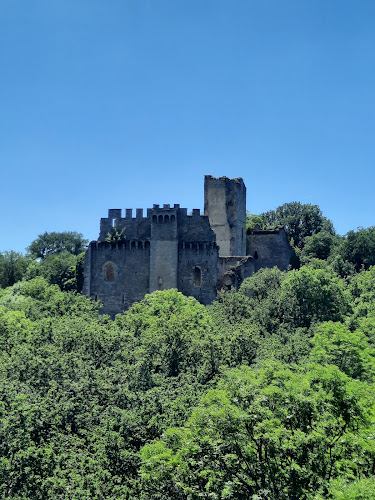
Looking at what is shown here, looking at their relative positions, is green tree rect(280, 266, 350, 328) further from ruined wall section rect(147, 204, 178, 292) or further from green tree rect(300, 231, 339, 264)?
green tree rect(300, 231, 339, 264)

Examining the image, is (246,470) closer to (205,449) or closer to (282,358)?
(205,449)

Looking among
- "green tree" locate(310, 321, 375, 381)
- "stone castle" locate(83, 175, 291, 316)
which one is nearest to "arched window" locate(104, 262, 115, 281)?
"stone castle" locate(83, 175, 291, 316)

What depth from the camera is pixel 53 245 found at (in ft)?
306

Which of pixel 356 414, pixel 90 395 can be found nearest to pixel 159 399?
pixel 90 395

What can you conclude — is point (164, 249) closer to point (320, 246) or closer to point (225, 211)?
point (225, 211)

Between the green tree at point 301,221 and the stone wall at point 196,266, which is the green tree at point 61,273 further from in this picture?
the green tree at point 301,221

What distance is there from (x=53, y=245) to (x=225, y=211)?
37.1 meters

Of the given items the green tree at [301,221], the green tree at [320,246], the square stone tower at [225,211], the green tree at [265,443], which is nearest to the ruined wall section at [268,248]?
the square stone tower at [225,211]

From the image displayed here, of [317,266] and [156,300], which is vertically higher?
[317,266]

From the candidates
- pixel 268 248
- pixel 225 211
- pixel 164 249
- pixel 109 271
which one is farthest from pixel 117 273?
pixel 268 248

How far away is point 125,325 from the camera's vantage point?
1626 inches

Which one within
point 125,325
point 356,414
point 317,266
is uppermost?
point 317,266

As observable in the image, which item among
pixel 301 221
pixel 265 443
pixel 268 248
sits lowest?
pixel 265 443

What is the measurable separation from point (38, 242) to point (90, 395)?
6805 cm
